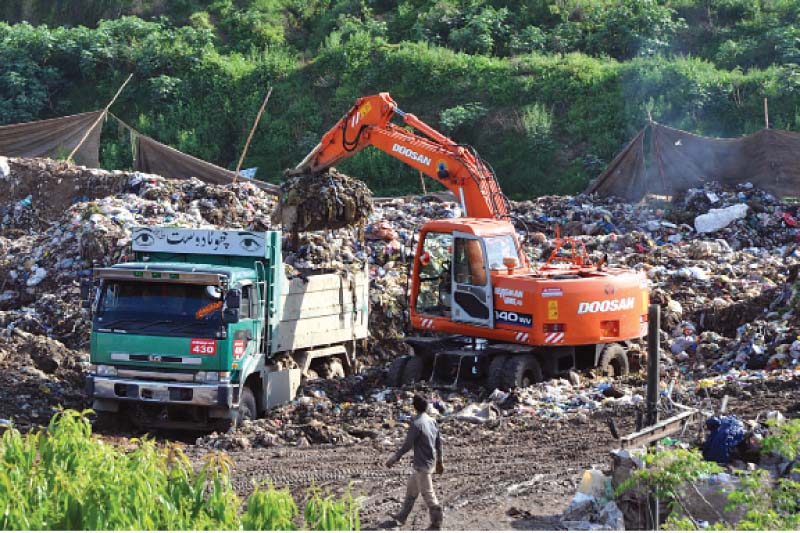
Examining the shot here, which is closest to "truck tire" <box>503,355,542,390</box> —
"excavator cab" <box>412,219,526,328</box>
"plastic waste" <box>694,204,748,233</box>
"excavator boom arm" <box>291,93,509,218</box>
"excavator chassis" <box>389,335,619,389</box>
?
"excavator chassis" <box>389,335,619,389</box>

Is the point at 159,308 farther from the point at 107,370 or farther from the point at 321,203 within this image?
the point at 321,203

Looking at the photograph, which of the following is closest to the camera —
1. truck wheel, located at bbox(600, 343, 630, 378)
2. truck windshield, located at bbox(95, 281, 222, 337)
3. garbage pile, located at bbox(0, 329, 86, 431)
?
truck windshield, located at bbox(95, 281, 222, 337)

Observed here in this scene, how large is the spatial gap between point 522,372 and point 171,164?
13.0 m

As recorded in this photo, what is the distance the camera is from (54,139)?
26.0 m

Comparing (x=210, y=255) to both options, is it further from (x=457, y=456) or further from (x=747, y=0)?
(x=747, y=0)

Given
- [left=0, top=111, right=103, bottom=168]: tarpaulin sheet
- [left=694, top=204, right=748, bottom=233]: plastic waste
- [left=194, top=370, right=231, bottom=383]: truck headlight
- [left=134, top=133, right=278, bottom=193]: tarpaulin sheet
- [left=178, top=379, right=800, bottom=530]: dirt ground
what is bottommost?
[left=178, top=379, right=800, bottom=530]: dirt ground

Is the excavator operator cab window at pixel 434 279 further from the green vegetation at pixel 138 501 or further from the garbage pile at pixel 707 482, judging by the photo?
the green vegetation at pixel 138 501

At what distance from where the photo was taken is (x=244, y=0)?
37.8 meters

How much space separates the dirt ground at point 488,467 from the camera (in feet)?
33.6

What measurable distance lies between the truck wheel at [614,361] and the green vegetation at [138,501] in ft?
27.6

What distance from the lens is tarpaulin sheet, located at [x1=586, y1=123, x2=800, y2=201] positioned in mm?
23891

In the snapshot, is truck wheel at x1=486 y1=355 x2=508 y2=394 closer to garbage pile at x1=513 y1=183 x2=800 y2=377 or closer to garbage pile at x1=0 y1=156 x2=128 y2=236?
garbage pile at x1=513 y1=183 x2=800 y2=377

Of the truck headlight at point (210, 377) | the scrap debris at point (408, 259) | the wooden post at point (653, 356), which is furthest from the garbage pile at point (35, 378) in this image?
the wooden post at point (653, 356)

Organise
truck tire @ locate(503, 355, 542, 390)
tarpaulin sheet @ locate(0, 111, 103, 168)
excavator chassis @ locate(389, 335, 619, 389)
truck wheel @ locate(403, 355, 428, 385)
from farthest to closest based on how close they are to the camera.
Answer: tarpaulin sheet @ locate(0, 111, 103, 168), truck wheel @ locate(403, 355, 428, 385), excavator chassis @ locate(389, 335, 619, 389), truck tire @ locate(503, 355, 542, 390)
